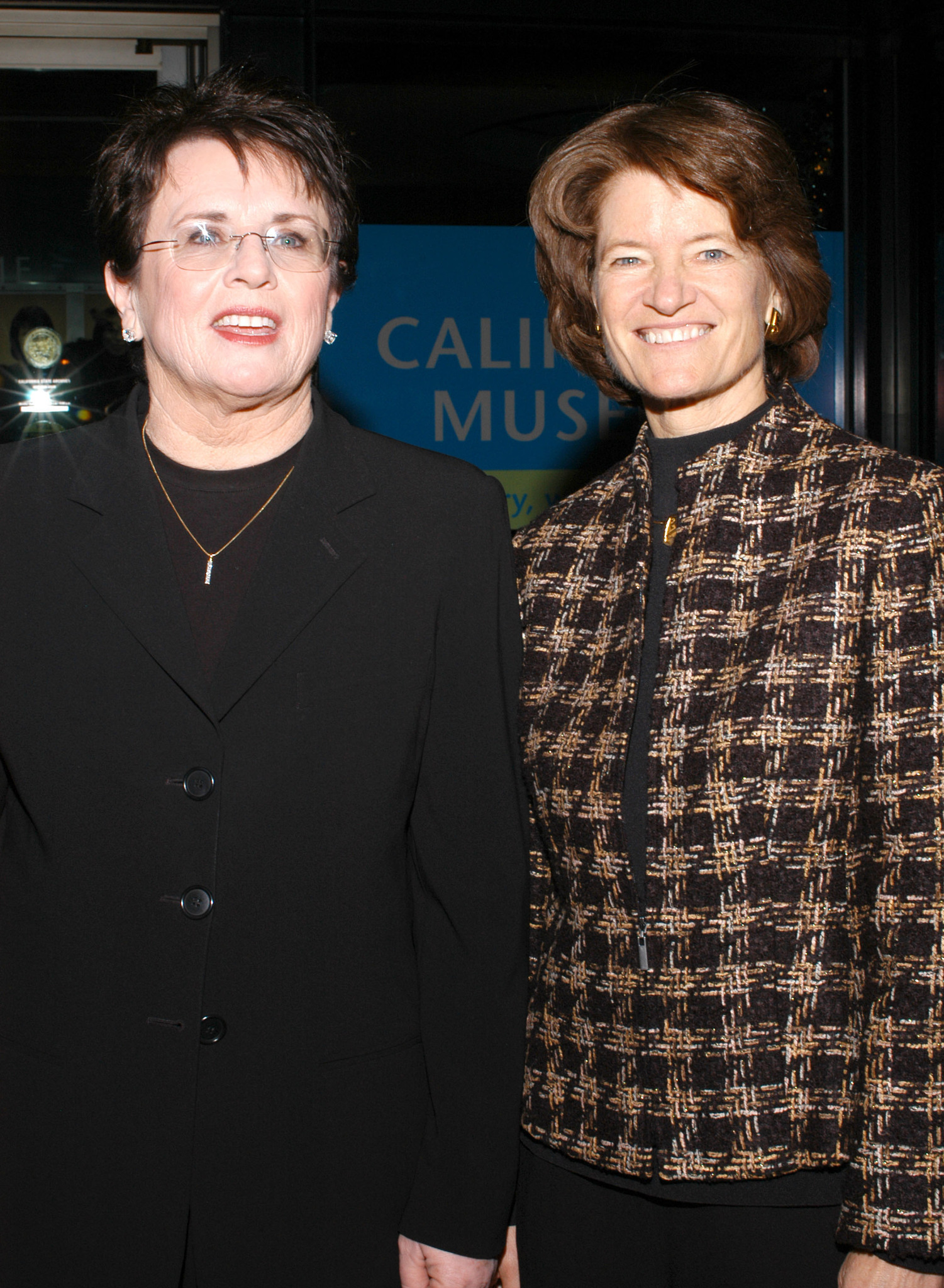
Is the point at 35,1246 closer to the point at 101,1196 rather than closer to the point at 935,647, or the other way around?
the point at 101,1196

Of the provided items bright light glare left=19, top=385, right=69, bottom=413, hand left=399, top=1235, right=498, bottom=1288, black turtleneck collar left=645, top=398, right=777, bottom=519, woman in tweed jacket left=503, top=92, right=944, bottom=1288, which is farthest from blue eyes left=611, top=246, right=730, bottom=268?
bright light glare left=19, top=385, right=69, bottom=413

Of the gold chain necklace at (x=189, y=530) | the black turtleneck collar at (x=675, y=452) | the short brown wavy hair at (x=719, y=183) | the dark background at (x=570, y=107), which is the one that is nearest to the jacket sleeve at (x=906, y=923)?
the black turtleneck collar at (x=675, y=452)

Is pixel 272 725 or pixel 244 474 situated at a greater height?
pixel 244 474

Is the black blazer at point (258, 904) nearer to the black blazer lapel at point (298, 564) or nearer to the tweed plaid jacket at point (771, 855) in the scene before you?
the black blazer lapel at point (298, 564)

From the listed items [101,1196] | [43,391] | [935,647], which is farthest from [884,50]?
[101,1196]

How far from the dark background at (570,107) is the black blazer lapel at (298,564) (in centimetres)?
234

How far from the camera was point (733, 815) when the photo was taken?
5.69 ft

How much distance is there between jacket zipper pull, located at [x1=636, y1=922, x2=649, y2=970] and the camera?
1.79 metres

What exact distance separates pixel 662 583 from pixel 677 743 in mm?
295

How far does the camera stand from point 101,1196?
5.48ft

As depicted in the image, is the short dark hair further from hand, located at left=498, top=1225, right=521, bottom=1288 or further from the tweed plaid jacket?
hand, located at left=498, top=1225, right=521, bottom=1288

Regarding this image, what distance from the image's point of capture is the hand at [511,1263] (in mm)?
2047

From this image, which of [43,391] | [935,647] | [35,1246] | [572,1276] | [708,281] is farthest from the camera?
[43,391]

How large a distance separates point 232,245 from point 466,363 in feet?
7.23
